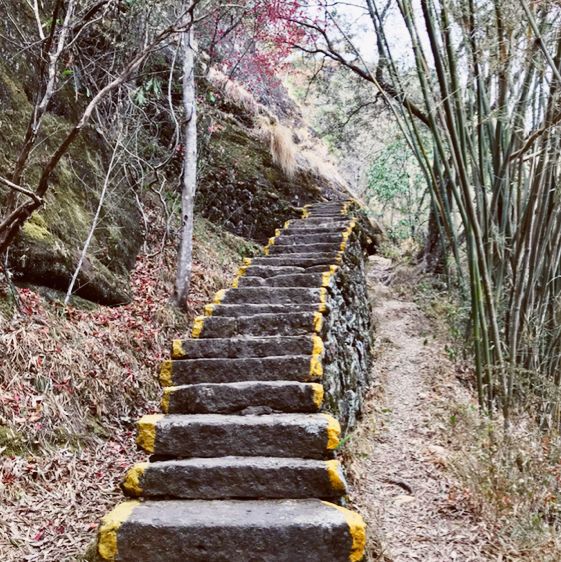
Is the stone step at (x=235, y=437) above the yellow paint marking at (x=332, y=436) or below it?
below

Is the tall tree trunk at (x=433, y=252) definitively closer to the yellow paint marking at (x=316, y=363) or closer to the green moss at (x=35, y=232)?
the yellow paint marking at (x=316, y=363)

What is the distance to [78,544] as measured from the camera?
2.76 meters

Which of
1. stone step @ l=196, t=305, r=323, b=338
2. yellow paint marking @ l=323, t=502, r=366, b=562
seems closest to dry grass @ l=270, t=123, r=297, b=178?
stone step @ l=196, t=305, r=323, b=338

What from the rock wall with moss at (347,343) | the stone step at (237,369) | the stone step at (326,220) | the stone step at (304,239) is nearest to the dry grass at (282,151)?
the stone step at (326,220)

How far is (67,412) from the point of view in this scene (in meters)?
3.59

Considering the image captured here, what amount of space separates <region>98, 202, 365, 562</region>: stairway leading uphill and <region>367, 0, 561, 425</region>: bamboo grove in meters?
1.68

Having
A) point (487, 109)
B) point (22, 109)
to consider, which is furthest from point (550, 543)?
point (22, 109)

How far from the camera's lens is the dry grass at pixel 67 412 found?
9.26 feet

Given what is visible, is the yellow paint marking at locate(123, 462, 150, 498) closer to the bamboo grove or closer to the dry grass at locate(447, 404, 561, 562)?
the dry grass at locate(447, 404, 561, 562)

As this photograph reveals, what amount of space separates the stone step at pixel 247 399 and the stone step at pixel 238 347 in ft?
1.56

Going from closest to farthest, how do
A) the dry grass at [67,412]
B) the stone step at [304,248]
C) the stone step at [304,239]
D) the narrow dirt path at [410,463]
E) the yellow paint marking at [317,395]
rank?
the dry grass at [67,412] < the narrow dirt path at [410,463] < the yellow paint marking at [317,395] < the stone step at [304,248] < the stone step at [304,239]

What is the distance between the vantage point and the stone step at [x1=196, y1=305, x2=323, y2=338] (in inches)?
169

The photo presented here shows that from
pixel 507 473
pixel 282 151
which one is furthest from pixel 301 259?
pixel 282 151

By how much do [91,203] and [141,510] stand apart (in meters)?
3.79
